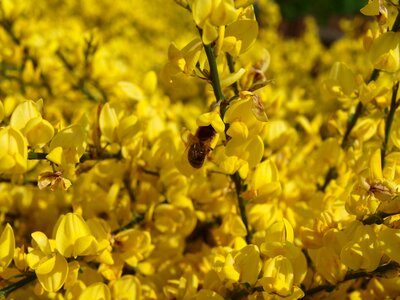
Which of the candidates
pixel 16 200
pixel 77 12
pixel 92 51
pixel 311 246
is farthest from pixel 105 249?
pixel 77 12

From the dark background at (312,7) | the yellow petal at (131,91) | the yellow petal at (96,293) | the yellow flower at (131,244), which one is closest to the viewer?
the yellow petal at (96,293)

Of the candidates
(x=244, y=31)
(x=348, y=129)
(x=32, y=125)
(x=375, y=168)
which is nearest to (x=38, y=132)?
(x=32, y=125)

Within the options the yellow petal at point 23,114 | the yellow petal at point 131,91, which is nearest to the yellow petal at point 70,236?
the yellow petal at point 23,114

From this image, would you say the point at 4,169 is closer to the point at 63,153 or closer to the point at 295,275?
the point at 63,153

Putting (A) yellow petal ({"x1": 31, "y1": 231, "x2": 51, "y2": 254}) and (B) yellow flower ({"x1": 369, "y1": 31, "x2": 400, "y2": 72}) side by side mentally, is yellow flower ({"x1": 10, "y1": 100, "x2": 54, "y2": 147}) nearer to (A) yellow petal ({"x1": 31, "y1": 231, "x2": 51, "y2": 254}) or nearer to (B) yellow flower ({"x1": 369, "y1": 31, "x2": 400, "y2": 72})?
(A) yellow petal ({"x1": 31, "y1": 231, "x2": 51, "y2": 254})

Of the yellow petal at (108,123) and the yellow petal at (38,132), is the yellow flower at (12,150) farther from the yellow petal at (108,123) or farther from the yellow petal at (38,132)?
the yellow petal at (108,123)

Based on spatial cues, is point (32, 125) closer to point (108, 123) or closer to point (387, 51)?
point (108, 123)

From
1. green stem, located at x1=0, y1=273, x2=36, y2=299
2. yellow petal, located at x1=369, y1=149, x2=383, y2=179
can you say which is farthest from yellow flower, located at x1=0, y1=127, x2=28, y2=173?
yellow petal, located at x1=369, y1=149, x2=383, y2=179
